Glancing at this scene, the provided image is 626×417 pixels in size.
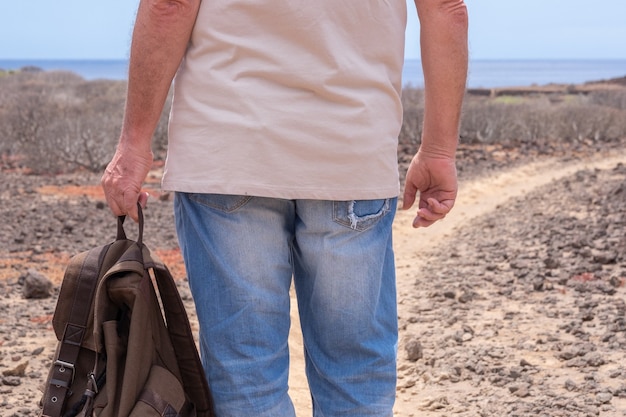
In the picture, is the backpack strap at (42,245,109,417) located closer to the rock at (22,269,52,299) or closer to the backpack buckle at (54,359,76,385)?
the backpack buckle at (54,359,76,385)

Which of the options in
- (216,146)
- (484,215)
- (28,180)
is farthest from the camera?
(28,180)

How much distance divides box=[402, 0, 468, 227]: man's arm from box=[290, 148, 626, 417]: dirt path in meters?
1.81

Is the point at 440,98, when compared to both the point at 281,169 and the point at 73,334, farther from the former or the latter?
the point at 73,334

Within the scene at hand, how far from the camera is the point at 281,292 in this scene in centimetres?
194

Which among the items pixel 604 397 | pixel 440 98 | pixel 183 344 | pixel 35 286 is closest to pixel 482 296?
pixel 604 397

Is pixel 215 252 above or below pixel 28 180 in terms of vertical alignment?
above

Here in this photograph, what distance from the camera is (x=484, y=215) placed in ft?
31.0

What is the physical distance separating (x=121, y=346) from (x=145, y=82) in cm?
57

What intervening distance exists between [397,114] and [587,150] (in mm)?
16068

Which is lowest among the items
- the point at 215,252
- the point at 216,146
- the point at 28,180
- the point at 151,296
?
the point at 28,180

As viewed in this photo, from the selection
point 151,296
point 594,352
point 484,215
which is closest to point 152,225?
point 484,215

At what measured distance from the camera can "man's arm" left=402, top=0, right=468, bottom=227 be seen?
6.60 ft

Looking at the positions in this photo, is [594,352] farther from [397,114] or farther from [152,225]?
[152,225]

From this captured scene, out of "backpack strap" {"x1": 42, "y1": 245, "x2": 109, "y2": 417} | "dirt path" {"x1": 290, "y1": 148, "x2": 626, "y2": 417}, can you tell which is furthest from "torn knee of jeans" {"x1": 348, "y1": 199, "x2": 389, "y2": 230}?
"dirt path" {"x1": 290, "y1": 148, "x2": 626, "y2": 417}
